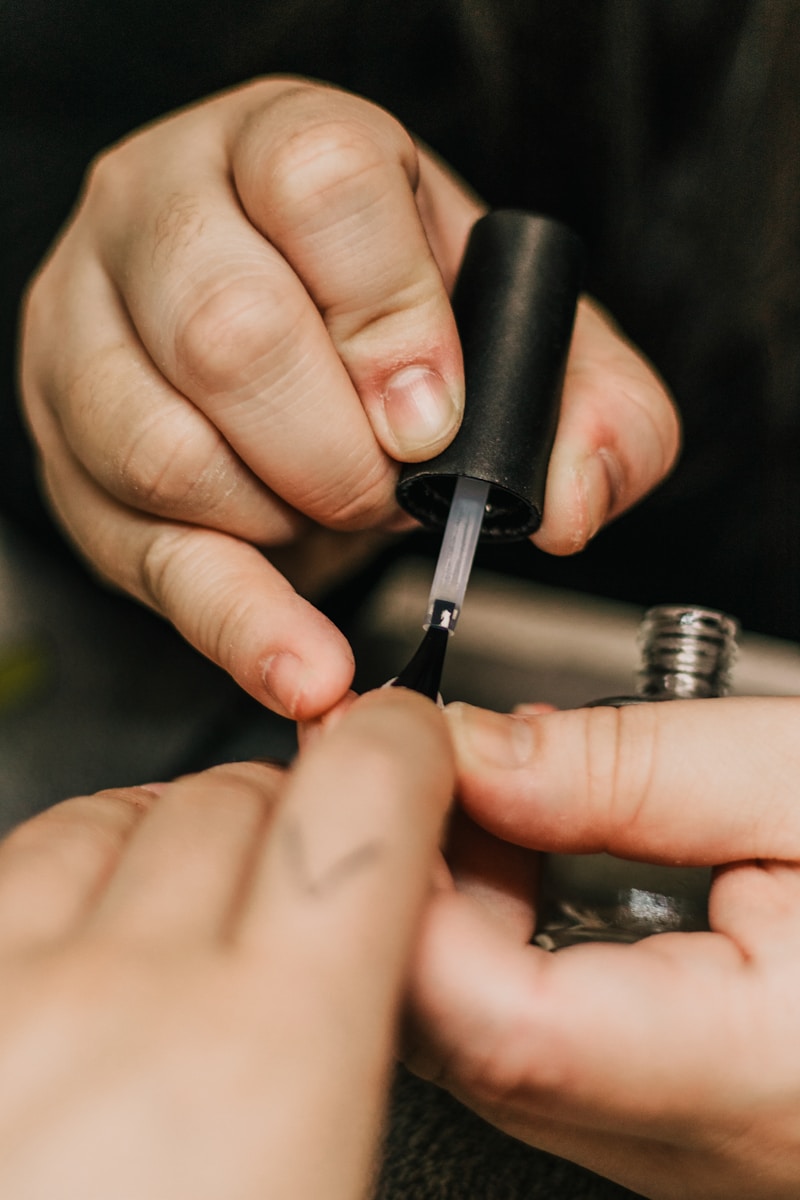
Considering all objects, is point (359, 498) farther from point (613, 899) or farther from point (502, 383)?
point (613, 899)

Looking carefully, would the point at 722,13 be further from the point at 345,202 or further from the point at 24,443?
the point at 24,443

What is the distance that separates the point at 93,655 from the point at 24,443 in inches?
5.7

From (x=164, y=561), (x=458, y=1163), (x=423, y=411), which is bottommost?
(x=458, y=1163)

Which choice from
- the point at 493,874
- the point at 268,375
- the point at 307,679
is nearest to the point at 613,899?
the point at 493,874

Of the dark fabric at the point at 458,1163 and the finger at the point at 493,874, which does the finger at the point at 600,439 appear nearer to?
the finger at the point at 493,874

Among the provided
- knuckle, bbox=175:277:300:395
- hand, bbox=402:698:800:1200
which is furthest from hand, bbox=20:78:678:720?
hand, bbox=402:698:800:1200

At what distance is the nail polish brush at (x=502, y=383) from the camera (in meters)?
0.36

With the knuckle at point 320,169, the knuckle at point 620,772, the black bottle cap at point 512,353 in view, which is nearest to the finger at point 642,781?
the knuckle at point 620,772

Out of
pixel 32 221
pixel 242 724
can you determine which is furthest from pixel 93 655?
pixel 32 221

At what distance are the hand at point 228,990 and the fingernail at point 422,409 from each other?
0.47ft

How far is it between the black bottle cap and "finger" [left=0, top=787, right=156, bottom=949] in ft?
0.60

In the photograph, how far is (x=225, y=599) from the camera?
40 cm

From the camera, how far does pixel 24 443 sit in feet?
1.82

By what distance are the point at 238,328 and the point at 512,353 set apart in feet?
0.37
